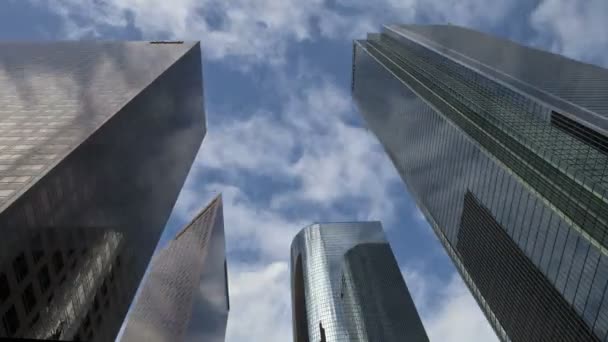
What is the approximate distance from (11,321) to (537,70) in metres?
125

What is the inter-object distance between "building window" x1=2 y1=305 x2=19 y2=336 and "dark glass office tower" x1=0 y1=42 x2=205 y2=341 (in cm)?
8

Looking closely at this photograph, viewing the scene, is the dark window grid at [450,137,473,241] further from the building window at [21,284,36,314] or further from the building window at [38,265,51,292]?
the building window at [21,284,36,314]

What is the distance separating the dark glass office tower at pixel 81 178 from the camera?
49.4m

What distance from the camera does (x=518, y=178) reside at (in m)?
91.7

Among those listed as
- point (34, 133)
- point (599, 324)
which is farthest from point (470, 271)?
point (34, 133)

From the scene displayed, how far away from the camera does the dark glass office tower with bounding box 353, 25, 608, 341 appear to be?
254 ft

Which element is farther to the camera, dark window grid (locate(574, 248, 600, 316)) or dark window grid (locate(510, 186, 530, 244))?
dark window grid (locate(510, 186, 530, 244))

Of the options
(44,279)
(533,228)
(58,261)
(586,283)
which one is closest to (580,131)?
(533,228)

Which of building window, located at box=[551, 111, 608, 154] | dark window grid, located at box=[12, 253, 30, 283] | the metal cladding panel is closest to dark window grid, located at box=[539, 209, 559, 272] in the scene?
building window, located at box=[551, 111, 608, 154]

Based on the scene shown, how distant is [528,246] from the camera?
294 ft

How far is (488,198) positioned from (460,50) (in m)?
72.8

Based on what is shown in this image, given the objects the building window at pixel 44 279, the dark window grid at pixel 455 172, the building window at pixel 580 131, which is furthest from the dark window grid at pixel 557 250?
the building window at pixel 44 279

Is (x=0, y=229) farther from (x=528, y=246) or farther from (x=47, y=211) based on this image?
(x=528, y=246)

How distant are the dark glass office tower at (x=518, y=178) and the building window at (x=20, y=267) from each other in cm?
6421
